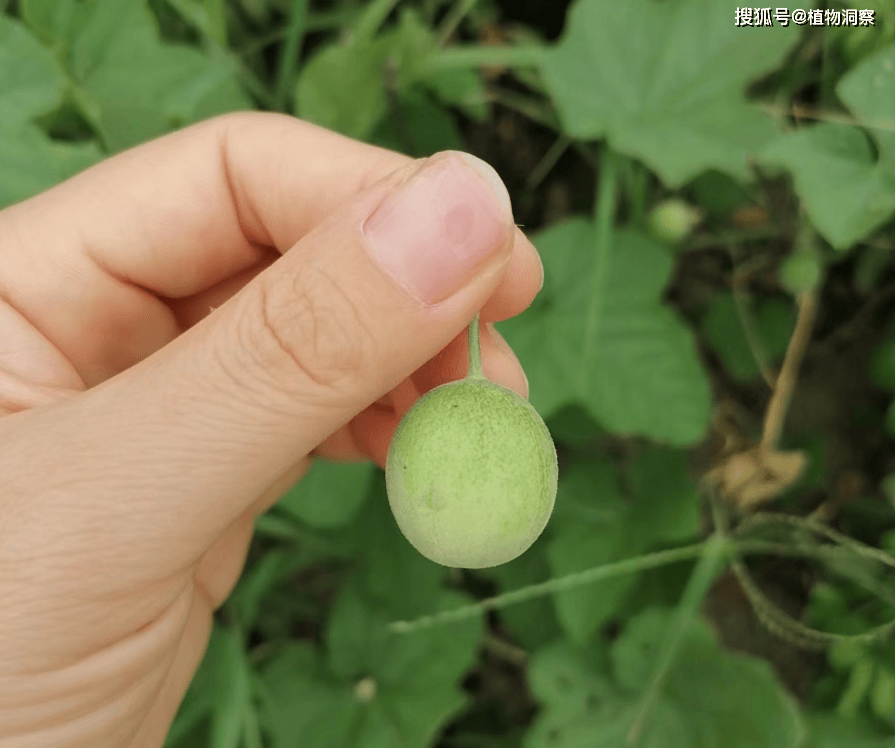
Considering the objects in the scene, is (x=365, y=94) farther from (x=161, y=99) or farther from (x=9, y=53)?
(x=9, y=53)

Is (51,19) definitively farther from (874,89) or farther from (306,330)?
(874,89)

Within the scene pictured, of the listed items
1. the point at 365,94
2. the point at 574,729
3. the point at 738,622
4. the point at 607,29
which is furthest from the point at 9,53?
the point at 738,622

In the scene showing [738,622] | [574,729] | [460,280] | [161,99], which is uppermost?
[161,99]

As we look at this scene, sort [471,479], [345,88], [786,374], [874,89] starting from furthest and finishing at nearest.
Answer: [786,374] < [345,88] < [874,89] < [471,479]

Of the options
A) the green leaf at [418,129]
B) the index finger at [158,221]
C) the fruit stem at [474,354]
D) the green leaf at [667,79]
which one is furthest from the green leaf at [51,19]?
the fruit stem at [474,354]

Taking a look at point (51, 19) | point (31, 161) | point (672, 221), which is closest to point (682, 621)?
point (672, 221)

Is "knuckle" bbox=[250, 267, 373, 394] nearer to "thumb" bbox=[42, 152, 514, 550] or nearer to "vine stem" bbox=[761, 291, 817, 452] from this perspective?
"thumb" bbox=[42, 152, 514, 550]

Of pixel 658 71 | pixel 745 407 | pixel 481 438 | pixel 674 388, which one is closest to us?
pixel 481 438
